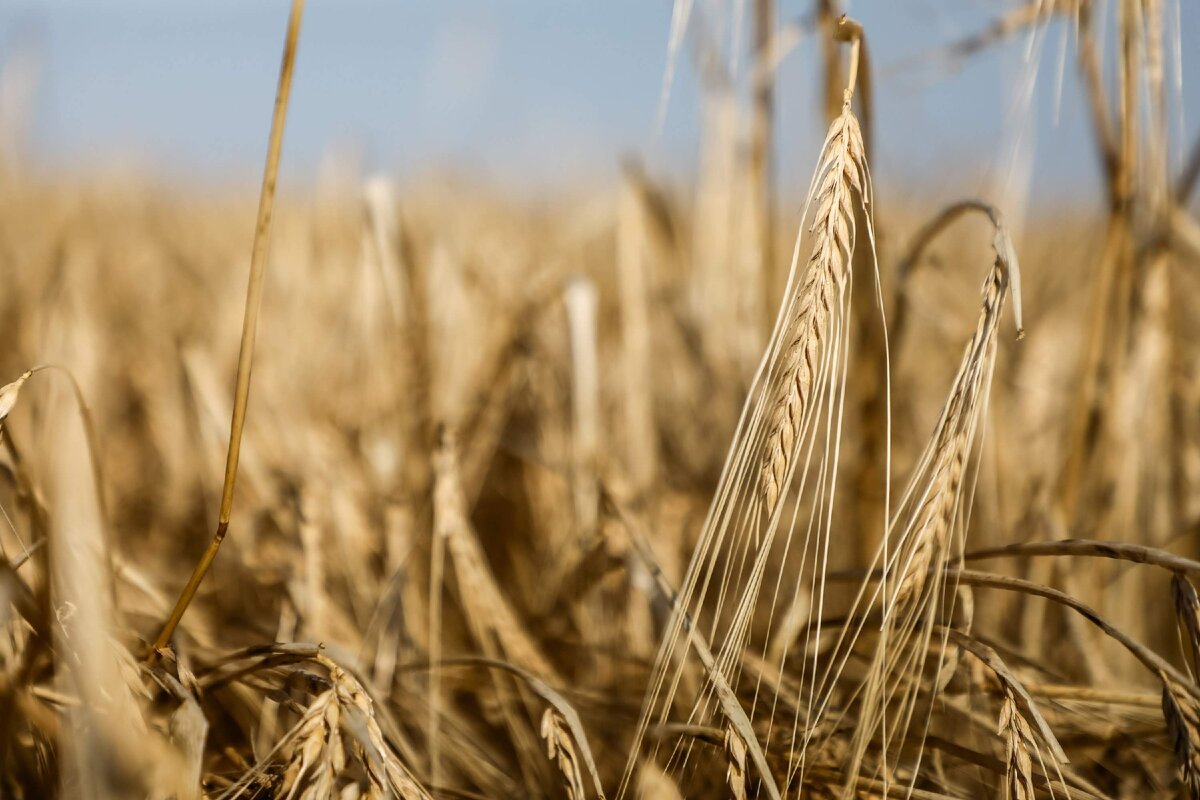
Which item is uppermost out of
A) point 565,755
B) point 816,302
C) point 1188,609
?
point 816,302

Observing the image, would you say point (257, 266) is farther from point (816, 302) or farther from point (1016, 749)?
point (1016, 749)

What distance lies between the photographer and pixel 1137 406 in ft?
2.71

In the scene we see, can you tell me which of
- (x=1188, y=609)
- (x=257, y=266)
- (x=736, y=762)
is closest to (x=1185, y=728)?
(x=1188, y=609)

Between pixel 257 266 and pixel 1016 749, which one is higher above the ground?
pixel 257 266

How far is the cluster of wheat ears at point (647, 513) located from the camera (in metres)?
0.40

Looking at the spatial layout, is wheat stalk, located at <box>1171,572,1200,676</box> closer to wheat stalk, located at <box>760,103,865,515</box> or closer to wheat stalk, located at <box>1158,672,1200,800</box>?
wheat stalk, located at <box>1158,672,1200,800</box>

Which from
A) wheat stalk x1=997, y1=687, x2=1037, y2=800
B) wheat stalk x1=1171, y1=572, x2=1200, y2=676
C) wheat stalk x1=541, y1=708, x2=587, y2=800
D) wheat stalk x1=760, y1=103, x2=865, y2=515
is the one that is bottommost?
wheat stalk x1=541, y1=708, x2=587, y2=800

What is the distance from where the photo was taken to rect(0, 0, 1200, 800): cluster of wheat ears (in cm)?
40

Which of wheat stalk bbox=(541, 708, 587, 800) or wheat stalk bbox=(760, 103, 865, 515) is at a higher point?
wheat stalk bbox=(760, 103, 865, 515)

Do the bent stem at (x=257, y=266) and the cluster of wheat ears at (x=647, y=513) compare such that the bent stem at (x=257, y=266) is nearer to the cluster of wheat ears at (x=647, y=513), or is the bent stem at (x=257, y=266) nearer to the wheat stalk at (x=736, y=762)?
the cluster of wheat ears at (x=647, y=513)

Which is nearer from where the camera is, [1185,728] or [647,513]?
[1185,728]

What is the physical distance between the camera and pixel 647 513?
94 cm

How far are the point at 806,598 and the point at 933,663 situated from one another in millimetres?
119

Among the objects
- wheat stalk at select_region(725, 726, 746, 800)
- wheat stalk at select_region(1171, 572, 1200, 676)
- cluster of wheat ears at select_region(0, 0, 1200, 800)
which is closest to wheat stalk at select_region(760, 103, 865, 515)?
cluster of wheat ears at select_region(0, 0, 1200, 800)
